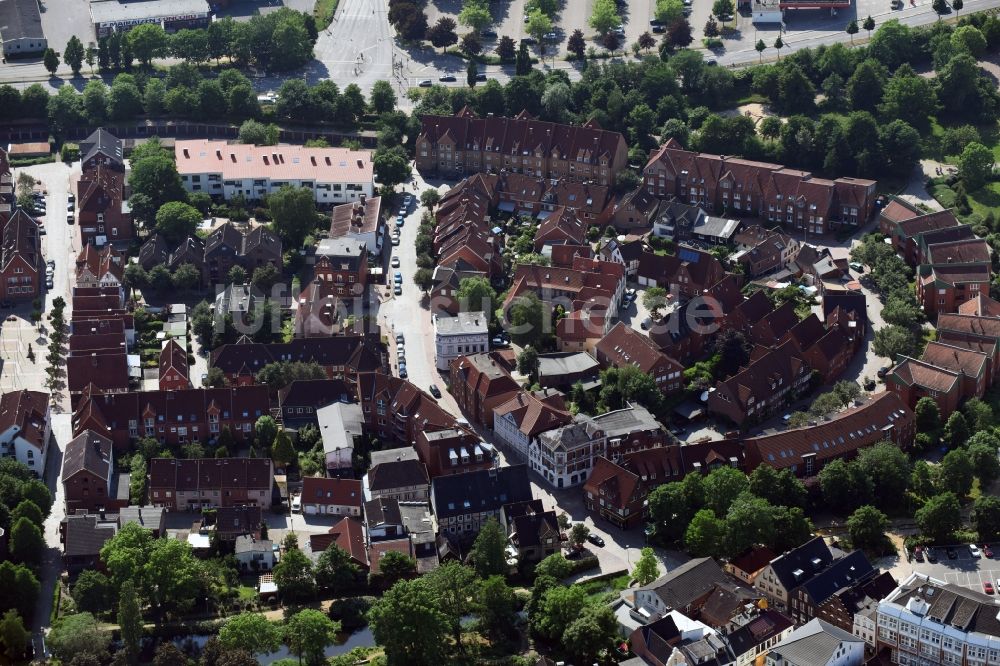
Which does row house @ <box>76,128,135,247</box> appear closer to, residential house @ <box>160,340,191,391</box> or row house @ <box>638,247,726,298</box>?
residential house @ <box>160,340,191,391</box>

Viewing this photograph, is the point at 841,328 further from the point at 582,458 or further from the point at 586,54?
the point at 586,54

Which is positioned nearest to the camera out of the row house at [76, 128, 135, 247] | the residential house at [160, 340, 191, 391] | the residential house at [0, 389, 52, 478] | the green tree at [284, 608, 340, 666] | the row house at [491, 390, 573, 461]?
the green tree at [284, 608, 340, 666]

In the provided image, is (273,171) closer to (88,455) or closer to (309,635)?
(88,455)

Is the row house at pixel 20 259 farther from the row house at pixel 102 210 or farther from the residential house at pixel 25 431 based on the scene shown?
the residential house at pixel 25 431

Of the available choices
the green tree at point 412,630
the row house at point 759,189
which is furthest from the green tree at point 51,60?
the green tree at point 412,630

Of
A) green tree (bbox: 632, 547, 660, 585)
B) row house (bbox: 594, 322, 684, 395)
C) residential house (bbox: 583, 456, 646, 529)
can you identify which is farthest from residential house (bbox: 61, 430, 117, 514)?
row house (bbox: 594, 322, 684, 395)
